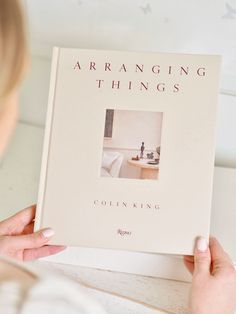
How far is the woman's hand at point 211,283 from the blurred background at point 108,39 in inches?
9.5

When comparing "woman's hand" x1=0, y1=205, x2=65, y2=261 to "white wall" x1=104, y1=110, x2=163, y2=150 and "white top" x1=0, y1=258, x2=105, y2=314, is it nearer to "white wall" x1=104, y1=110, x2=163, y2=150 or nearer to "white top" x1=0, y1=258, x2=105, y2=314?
"white wall" x1=104, y1=110, x2=163, y2=150

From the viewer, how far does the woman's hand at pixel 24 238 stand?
29.9 inches

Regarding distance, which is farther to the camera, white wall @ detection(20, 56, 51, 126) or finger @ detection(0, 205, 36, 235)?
white wall @ detection(20, 56, 51, 126)

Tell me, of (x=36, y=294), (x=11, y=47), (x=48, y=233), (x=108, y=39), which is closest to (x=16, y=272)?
(x=36, y=294)

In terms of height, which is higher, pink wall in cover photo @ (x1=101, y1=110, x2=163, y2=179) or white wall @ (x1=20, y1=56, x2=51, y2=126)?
white wall @ (x1=20, y1=56, x2=51, y2=126)

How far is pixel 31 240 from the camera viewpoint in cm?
76

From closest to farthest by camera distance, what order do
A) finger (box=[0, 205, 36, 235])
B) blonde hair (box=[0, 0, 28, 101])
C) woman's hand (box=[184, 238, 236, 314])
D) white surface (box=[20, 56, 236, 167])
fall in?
Result: blonde hair (box=[0, 0, 28, 101]) → woman's hand (box=[184, 238, 236, 314]) → finger (box=[0, 205, 36, 235]) → white surface (box=[20, 56, 236, 167])

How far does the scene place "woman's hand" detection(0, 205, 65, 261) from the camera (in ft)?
2.49

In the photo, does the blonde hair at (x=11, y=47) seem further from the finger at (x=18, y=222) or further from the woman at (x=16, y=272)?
the finger at (x=18, y=222)

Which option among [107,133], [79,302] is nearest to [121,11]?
[107,133]

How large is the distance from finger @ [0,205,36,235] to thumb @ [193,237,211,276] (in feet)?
0.90

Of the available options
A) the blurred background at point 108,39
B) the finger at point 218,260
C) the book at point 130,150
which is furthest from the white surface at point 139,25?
the finger at point 218,260

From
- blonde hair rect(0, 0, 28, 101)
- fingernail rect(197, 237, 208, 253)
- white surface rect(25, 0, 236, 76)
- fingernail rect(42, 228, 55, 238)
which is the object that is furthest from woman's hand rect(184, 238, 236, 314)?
blonde hair rect(0, 0, 28, 101)

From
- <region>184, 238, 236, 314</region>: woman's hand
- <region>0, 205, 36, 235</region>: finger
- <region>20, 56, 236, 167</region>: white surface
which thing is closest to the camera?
<region>184, 238, 236, 314</region>: woman's hand
